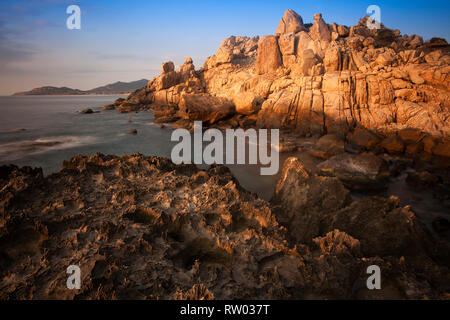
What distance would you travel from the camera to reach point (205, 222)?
3334 millimetres

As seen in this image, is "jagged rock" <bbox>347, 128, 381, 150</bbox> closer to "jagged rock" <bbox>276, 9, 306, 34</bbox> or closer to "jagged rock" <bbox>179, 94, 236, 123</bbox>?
"jagged rock" <bbox>179, 94, 236, 123</bbox>

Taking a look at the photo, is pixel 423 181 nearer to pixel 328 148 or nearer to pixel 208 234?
pixel 328 148

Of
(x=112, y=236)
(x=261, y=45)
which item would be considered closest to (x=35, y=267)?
(x=112, y=236)

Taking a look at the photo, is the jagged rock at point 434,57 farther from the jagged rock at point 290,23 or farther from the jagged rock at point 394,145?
the jagged rock at point 290,23

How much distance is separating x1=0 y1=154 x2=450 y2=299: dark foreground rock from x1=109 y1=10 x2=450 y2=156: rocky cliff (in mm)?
11982

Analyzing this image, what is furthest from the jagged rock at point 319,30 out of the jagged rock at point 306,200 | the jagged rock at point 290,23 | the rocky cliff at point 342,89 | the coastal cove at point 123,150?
the jagged rock at point 306,200

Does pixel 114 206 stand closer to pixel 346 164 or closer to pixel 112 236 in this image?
pixel 112 236

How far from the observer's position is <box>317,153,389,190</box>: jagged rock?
890 centimetres

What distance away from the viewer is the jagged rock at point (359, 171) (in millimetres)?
8898

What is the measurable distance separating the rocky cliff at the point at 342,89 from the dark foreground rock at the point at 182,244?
39.3ft

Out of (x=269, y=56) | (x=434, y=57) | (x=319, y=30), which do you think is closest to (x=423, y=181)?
(x=434, y=57)

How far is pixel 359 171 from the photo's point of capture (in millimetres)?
9141

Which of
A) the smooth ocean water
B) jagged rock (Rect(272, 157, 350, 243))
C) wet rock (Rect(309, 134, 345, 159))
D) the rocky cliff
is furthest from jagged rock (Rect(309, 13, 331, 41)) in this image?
jagged rock (Rect(272, 157, 350, 243))

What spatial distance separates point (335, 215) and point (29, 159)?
16.0 meters
